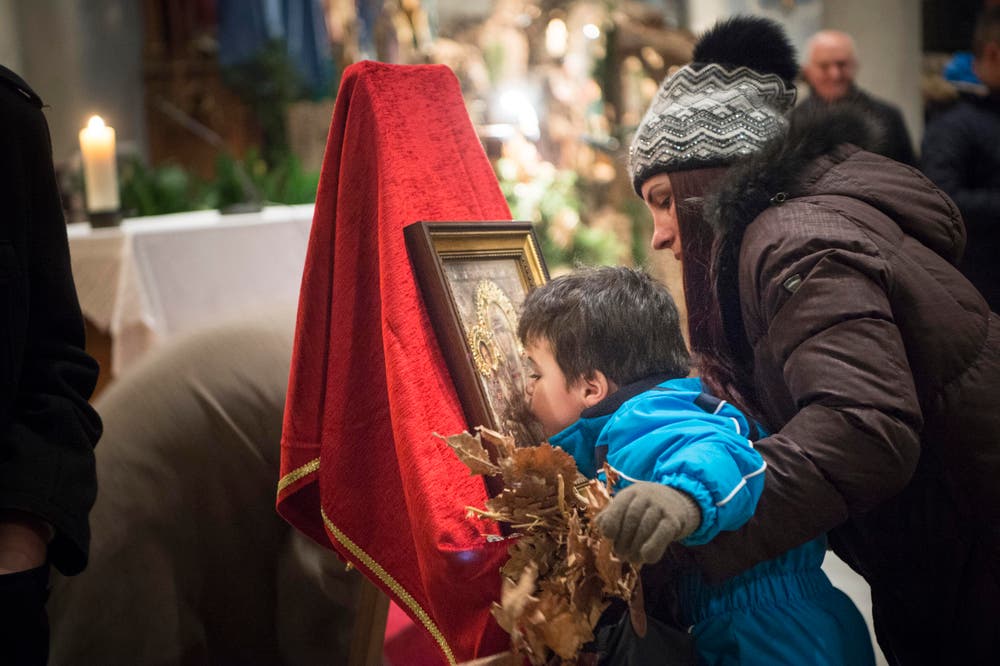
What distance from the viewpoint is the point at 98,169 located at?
3738mm

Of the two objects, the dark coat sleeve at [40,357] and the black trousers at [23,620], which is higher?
the dark coat sleeve at [40,357]

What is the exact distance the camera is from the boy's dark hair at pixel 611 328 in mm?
1597

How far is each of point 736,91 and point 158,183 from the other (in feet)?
11.3

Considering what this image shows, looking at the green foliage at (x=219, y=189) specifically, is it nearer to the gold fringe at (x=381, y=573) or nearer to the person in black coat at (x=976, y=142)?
the person in black coat at (x=976, y=142)

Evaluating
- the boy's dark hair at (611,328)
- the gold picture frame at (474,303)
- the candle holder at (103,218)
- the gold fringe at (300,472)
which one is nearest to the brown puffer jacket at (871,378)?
the boy's dark hair at (611,328)

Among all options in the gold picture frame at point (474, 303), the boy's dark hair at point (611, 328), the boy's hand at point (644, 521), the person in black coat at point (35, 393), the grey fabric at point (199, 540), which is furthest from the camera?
the grey fabric at point (199, 540)

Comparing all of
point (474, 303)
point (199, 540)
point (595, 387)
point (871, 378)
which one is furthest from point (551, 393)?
point (199, 540)

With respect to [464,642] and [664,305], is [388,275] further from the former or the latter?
[464,642]

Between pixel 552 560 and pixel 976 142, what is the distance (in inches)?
115

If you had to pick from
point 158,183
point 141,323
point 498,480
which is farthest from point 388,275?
point 158,183

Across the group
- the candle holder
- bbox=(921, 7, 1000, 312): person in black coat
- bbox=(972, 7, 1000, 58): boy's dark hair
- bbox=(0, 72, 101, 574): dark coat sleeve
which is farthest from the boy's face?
bbox=(972, 7, 1000, 58): boy's dark hair

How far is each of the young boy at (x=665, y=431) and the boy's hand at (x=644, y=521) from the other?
66 millimetres

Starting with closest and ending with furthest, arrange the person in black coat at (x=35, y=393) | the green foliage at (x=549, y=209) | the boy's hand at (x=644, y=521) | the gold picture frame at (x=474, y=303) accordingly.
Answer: the boy's hand at (x=644, y=521), the person in black coat at (x=35, y=393), the gold picture frame at (x=474, y=303), the green foliage at (x=549, y=209)

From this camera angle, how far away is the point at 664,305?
1.65 m
